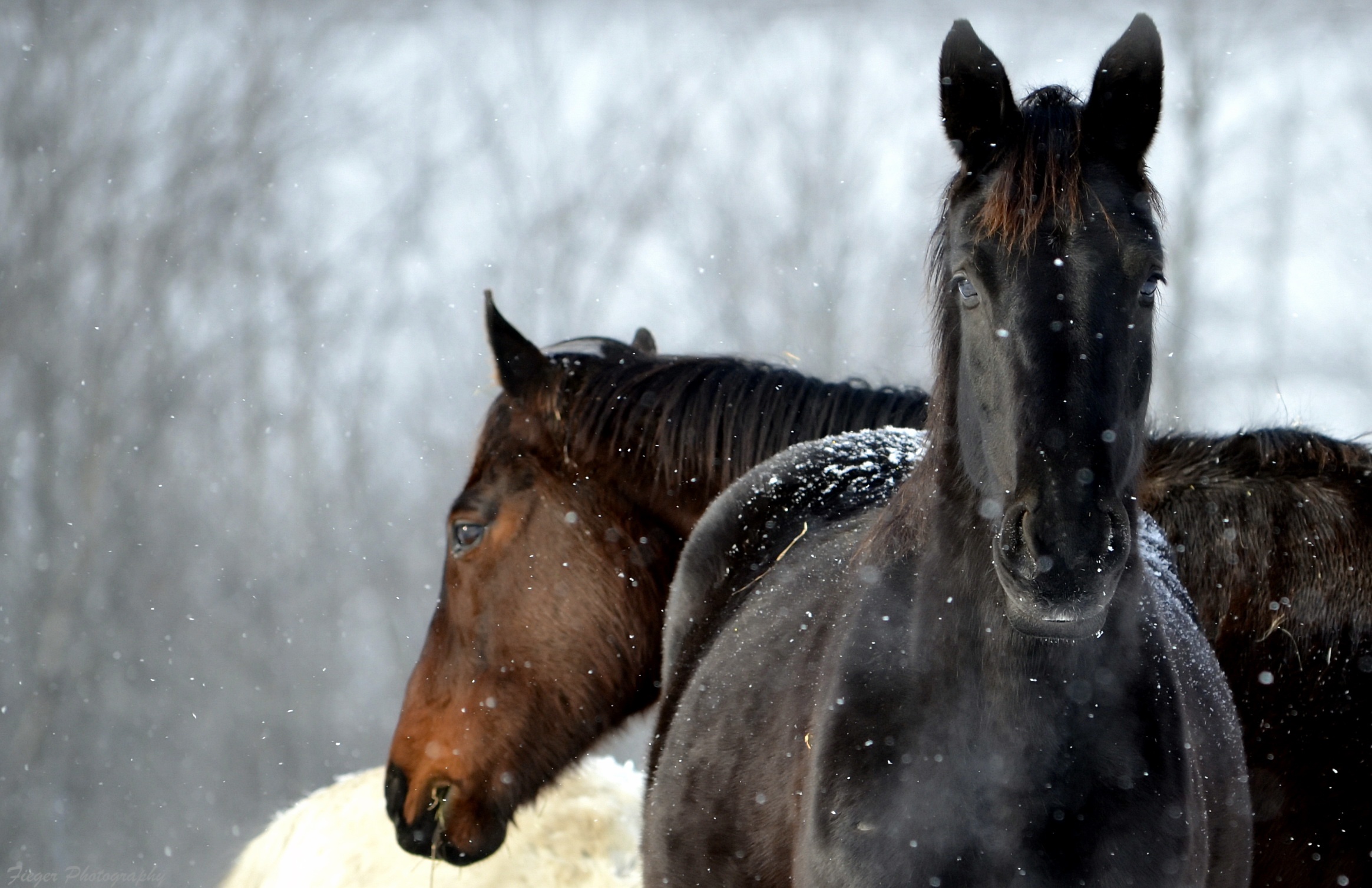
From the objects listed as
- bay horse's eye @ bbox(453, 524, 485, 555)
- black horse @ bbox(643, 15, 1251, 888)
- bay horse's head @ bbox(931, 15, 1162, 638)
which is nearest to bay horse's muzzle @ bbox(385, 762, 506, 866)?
bay horse's eye @ bbox(453, 524, 485, 555)

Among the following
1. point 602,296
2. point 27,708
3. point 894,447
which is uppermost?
point 894,447

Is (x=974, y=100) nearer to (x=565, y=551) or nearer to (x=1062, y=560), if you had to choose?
(x=1062, y=560)

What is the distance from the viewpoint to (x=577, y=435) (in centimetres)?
425

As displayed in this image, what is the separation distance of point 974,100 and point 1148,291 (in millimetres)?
487

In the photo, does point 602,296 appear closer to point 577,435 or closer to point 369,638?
point 369,638

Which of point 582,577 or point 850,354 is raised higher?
point 582,577

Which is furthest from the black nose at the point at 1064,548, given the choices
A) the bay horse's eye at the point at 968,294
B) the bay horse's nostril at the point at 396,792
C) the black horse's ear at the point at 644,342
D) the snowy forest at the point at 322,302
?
the snowy forest at the point at 322,302

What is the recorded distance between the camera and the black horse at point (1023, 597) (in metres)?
1.88

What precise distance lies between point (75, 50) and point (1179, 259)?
45.7 feet

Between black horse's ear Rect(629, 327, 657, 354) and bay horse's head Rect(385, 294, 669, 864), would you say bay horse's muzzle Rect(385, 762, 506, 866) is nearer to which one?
bay horse's head Rect(385, 294, 669, 864)

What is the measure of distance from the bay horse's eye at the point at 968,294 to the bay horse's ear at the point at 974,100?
24 centimetres

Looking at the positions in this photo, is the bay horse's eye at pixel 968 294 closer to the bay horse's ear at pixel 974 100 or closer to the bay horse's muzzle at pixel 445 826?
the bay horse's ear at pixel 974 100

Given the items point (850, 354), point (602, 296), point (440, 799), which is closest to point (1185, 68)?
point (850, 354)

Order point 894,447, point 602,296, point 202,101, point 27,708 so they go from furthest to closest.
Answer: point 602,296 → point 202,101 → point 27,708 → point 894,447
